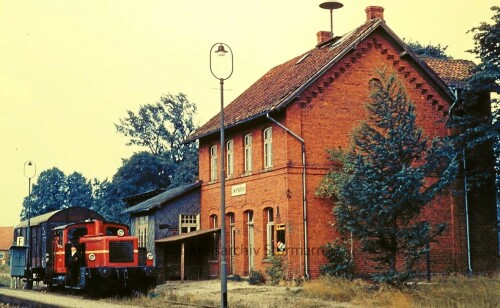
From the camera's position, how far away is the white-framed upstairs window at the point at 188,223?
114ft

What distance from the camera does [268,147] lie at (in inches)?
1156

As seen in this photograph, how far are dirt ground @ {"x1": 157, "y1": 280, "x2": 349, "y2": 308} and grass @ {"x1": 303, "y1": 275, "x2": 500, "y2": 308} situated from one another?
589 mm

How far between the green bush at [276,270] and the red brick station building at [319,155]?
302 millimetres

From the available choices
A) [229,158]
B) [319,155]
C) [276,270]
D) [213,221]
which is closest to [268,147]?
[319,155]

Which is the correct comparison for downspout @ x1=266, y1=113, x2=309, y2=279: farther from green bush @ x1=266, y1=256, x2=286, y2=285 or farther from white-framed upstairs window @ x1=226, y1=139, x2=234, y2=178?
white-framed upstairs window @ x1=226, y1=139, x2=234, y2=178

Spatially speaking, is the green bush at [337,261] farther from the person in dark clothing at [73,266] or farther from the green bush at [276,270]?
the person in dark clothing at [73,266]

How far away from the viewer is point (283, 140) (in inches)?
1091

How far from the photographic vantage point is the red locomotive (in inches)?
960

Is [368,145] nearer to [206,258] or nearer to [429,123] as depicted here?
[429,123]

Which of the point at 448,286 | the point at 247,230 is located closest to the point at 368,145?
the point at 448,286

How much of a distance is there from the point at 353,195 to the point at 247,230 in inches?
437

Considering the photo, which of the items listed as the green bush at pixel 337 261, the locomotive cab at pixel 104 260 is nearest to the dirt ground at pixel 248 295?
the locomotive cab at pixel 104 260

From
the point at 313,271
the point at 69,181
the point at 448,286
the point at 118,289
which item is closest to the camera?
the point at 448,286

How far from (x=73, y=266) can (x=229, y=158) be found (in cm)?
950
